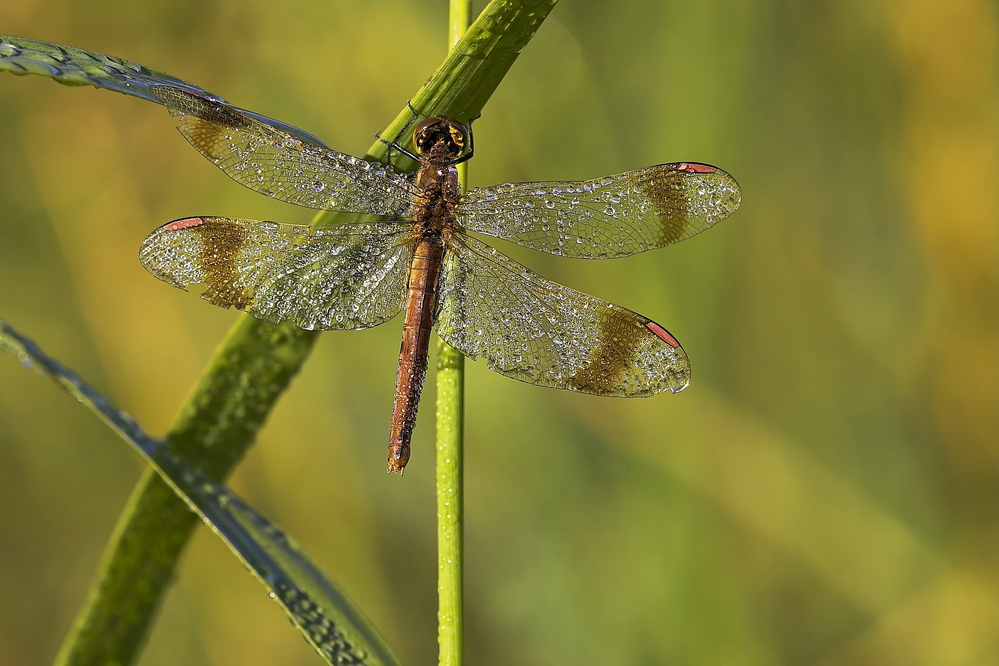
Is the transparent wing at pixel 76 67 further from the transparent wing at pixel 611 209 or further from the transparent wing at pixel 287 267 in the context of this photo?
the transparent wing at pixel 611 209

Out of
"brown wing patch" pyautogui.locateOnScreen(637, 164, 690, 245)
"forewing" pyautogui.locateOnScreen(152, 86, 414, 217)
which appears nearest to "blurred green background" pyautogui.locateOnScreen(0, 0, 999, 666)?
"brown wing patch" pyautogui.locateOnScreen(637, 164, 690, 245)

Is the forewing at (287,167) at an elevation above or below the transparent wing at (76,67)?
above

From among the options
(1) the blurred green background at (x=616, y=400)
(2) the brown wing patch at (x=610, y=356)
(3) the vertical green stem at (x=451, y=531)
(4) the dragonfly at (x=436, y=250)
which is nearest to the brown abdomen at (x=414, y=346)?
(4) the dragonfly at (x=436, y=250)

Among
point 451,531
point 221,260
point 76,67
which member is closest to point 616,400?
point 221,260

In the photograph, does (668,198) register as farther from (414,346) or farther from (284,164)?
(284,164)

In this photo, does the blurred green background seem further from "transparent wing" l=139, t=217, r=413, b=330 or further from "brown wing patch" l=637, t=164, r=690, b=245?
"transparent wing" l=139, t=217, r=413, b=330

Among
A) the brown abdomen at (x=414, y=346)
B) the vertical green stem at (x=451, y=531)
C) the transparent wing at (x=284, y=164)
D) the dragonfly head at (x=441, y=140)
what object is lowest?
the vertical green stem at (x=451, y=531)

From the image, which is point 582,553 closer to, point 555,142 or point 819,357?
point 819,357
